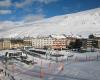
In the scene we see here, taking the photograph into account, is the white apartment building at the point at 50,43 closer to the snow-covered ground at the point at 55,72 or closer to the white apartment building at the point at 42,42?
the white apartment building at the point at 42,42

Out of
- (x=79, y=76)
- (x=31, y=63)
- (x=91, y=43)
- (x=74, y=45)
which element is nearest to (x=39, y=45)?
(x=74, y=45)

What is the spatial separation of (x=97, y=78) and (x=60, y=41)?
113188 millimetres

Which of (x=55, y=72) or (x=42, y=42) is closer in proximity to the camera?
(x=55, y=72)

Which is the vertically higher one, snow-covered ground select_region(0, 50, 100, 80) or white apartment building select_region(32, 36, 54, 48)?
white apartment building select_region(32, 36, 54, 48)

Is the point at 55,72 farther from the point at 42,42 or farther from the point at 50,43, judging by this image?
the point at 42,42

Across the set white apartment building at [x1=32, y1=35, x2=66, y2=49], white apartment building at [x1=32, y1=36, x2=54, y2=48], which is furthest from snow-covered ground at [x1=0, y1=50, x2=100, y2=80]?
white apartment building at [x1=32, y1=36, x2=54, y2=48]

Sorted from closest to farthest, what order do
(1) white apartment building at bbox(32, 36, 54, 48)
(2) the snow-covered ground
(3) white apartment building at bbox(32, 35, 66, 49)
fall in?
(2) the snow-covered ground → (3) white apartment building at bbox(32, 35, 66, 49) → (1) white apartment building at bbox(32, 36, 54, 48)

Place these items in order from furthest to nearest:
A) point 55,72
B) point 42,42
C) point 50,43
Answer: point 42,42, point 50,43, point 55,72

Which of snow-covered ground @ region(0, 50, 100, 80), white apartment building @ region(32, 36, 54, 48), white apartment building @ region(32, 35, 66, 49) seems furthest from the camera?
white apartment building @ region(32, 36, 54, 48)

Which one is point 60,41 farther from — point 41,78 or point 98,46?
point 41,78

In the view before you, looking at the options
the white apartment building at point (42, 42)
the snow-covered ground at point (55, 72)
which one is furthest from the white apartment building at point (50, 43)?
the snow-covered ground at point (55, 72)

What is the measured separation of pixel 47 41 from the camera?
158m

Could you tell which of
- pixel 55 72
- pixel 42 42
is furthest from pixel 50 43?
pixel 55 72

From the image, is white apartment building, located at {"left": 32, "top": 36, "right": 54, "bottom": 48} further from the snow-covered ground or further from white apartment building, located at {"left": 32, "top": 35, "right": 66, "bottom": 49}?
the snow-covered ground
